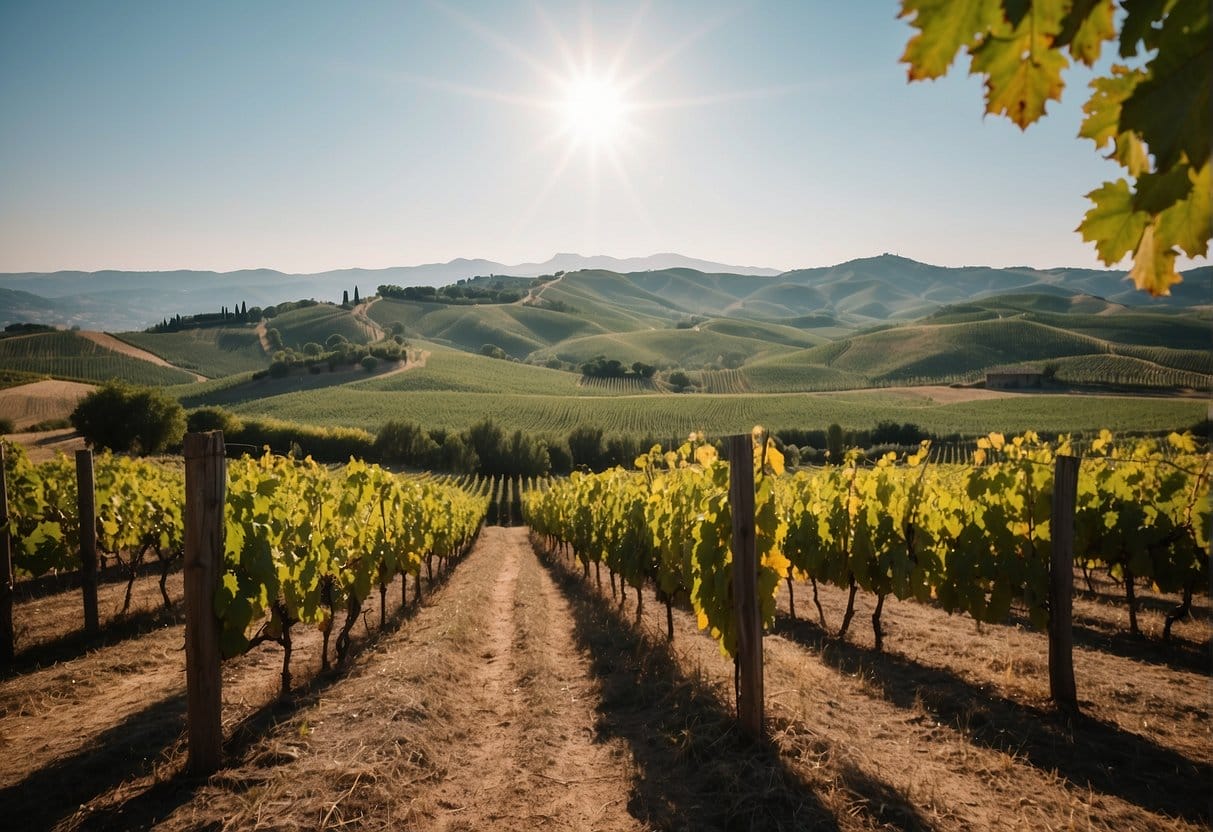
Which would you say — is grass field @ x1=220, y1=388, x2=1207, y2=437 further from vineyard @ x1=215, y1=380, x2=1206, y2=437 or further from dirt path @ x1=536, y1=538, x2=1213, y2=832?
dirt path @ x1=536, y1=538, x2=1213, y2=832

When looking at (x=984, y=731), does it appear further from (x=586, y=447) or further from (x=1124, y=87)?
(x=586, y=447)

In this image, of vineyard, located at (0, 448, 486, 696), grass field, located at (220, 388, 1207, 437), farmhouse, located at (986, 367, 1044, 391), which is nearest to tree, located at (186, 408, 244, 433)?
grass field, located at (220, 388, 1207, 437)

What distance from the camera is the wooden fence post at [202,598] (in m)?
4.62

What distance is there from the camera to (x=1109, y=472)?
356 inches

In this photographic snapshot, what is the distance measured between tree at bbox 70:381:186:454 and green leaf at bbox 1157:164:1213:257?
5052 cm

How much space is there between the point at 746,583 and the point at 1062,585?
3.00 meters

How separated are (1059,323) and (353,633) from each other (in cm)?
15844

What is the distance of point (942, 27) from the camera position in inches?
36.4

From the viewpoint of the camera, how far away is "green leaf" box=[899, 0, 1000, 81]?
0.89m

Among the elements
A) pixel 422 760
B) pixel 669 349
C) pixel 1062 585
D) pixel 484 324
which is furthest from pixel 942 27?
pixel 484 324

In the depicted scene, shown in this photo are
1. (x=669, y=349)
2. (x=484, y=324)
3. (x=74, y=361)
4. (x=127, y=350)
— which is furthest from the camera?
(x=484, y=324)

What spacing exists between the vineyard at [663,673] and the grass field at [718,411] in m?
51.3

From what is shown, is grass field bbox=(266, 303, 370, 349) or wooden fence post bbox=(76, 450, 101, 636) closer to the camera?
wooden fence post bbox=(76, 450, 101, 636)

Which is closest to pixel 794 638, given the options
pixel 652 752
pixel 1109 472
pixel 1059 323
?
pixel 652 752
